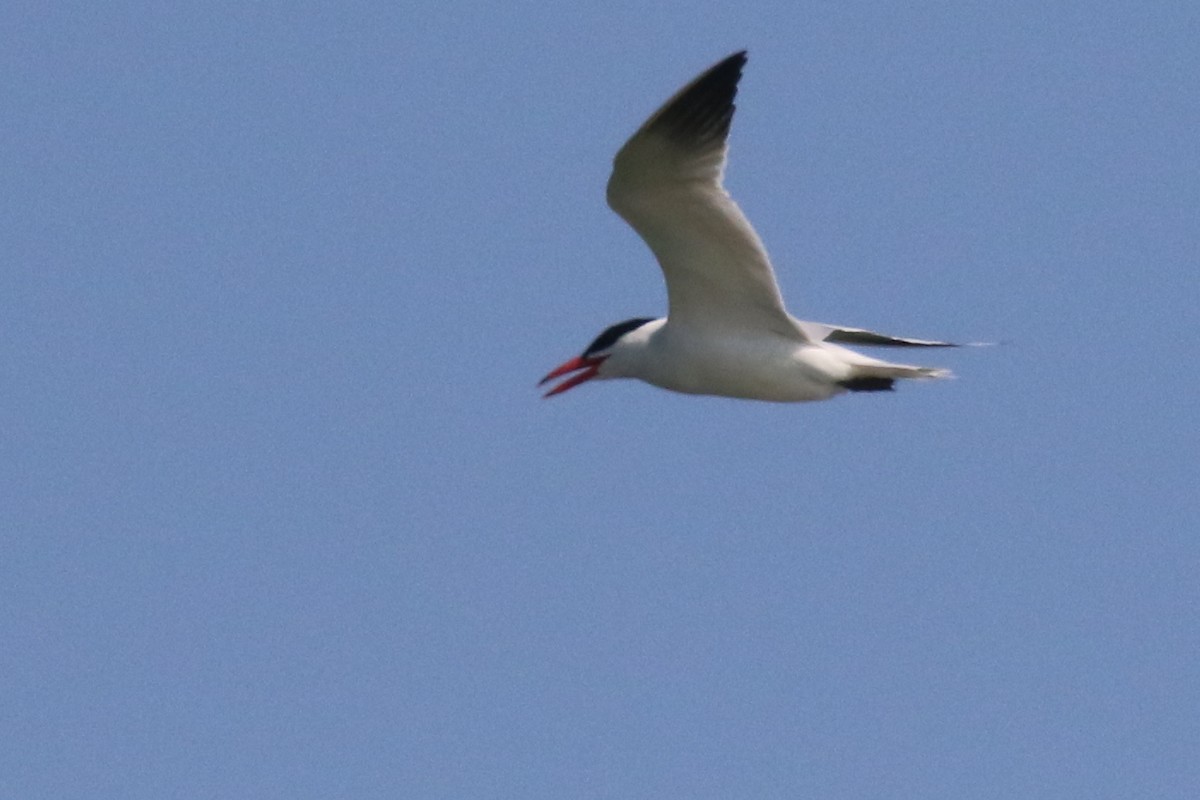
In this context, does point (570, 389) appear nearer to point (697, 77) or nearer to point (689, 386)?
point (689, 386)

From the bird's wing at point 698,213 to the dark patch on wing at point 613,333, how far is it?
1.69 feet

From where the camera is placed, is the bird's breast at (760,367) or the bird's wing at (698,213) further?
the bird's breast at (760,367)

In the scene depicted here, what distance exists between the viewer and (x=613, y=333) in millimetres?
15367

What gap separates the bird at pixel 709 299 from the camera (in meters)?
13.8

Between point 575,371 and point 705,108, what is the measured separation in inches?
93.8

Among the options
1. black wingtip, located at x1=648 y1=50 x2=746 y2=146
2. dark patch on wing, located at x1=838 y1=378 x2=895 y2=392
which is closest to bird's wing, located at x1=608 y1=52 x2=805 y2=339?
black wingtip, located at x1=648 y1=50 x2=746 y2=146

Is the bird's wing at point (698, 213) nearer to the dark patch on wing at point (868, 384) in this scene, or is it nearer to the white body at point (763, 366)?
the white body at point (763, 366)

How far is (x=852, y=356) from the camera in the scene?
14633 millimetres

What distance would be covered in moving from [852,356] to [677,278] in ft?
3.22

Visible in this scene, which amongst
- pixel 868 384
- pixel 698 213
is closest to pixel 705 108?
pixel 698 213

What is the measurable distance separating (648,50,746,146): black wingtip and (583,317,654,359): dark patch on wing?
1701mm

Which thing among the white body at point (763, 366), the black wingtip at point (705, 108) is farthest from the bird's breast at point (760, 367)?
the black wingtip at point (705, 108)

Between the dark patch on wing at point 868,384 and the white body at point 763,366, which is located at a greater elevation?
the white body at point 763,366

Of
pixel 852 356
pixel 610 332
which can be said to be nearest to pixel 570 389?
pixel 610 332
